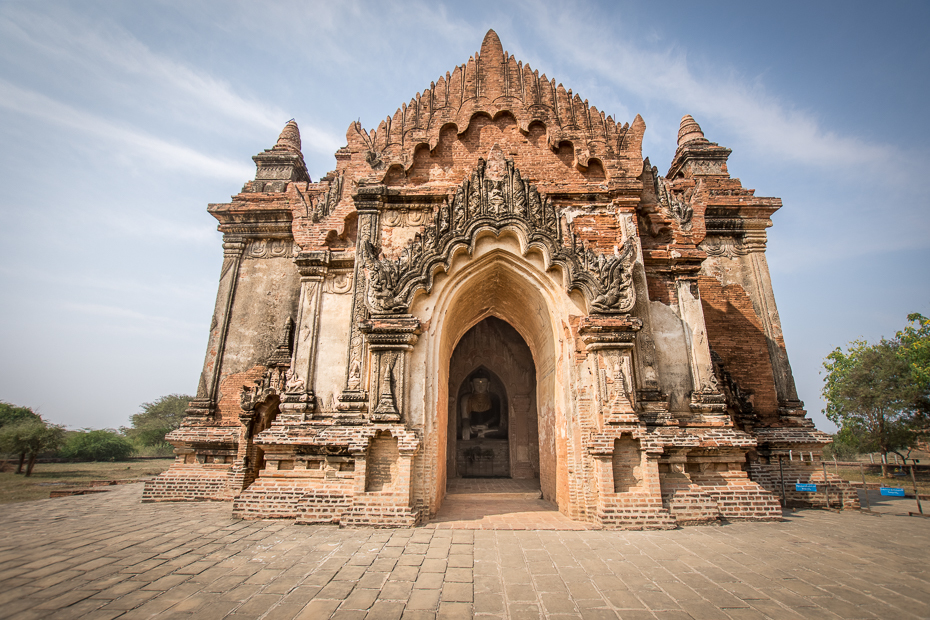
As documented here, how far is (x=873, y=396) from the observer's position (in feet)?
90.7

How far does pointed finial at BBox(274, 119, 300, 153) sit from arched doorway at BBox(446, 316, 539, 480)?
35.7 ft

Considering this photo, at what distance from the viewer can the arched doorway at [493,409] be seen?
53.5ft

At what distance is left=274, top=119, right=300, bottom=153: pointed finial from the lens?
18.2 meters

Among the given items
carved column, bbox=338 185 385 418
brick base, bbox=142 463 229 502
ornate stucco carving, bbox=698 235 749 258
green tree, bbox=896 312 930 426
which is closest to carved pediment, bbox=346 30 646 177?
carved column, bbox=338 185 385 418

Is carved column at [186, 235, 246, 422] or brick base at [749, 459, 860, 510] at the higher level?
carved column at [186, 235, 246, 422]

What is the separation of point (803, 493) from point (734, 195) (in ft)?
29.5

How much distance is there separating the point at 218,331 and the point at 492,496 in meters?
9.50

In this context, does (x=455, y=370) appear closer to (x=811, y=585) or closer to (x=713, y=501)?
(x=713, y=501)

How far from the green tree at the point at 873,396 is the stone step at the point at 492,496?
2560 centimetres

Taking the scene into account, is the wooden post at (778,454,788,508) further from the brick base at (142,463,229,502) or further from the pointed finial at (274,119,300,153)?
the pointed finial at (274,119,300,153)

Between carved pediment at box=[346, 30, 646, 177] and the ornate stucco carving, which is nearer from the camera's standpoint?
carved pediment at box=[346, 30, 646, 177]

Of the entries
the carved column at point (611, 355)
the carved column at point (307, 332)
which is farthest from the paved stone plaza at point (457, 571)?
the carved column at point (307, 332)

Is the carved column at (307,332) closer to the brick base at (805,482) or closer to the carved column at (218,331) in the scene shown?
the carved column at (218,331)

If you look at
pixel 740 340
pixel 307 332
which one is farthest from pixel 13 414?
pixel 740 340
